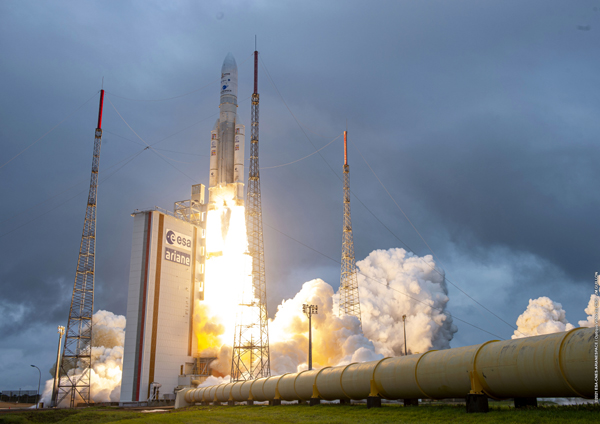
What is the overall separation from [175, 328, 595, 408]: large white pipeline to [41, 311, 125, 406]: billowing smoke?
4854 centimetres

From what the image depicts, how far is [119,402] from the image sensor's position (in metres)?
60.2

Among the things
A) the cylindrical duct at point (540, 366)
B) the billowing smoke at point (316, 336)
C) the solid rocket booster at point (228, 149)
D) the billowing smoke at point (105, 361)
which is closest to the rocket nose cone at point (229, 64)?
the solid rocket booster at point (228, 149)

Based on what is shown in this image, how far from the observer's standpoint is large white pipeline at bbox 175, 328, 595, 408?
15938 mm

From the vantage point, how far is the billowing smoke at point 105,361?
2714 inches

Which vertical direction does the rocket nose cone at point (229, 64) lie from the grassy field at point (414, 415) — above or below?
above

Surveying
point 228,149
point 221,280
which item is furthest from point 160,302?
point 228,149

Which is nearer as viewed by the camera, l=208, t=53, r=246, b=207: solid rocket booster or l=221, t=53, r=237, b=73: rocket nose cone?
l=208, t=53, r=246, b=207: solid rocket booster

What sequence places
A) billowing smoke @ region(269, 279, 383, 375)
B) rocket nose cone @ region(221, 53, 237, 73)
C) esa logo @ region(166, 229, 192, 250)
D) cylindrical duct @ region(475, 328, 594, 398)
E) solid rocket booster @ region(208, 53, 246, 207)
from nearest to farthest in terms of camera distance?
cylindrical duct @ region(475, 328, 594, 398) → billowing smoke @ region(269, 279, 383, 375) → esa logo @ region(166, 229, 192, 250) → solid rocket booster @ region(208, 53, 246, 207) → rocket nose cone @ region(221, 53, 237, 73)

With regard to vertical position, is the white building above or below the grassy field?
above

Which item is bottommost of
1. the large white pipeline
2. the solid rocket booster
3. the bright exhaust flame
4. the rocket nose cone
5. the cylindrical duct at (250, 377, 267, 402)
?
the cylindrical duct at (250, 377, 267, 402)

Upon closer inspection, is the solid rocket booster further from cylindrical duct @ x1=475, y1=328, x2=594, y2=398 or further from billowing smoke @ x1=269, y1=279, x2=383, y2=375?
cylindrical duct @ x1=475, y1=328, x2=594, y2=398

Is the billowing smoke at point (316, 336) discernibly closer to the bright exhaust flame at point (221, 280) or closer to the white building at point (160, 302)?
the bright exhaust flame at point (221, 280)

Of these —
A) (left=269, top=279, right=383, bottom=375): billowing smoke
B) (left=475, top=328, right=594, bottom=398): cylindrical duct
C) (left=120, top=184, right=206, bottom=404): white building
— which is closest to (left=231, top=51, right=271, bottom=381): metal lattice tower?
(left=269, top=279, right=383, bottom=375): billowing smoke

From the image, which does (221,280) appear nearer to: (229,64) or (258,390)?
(229,64)
